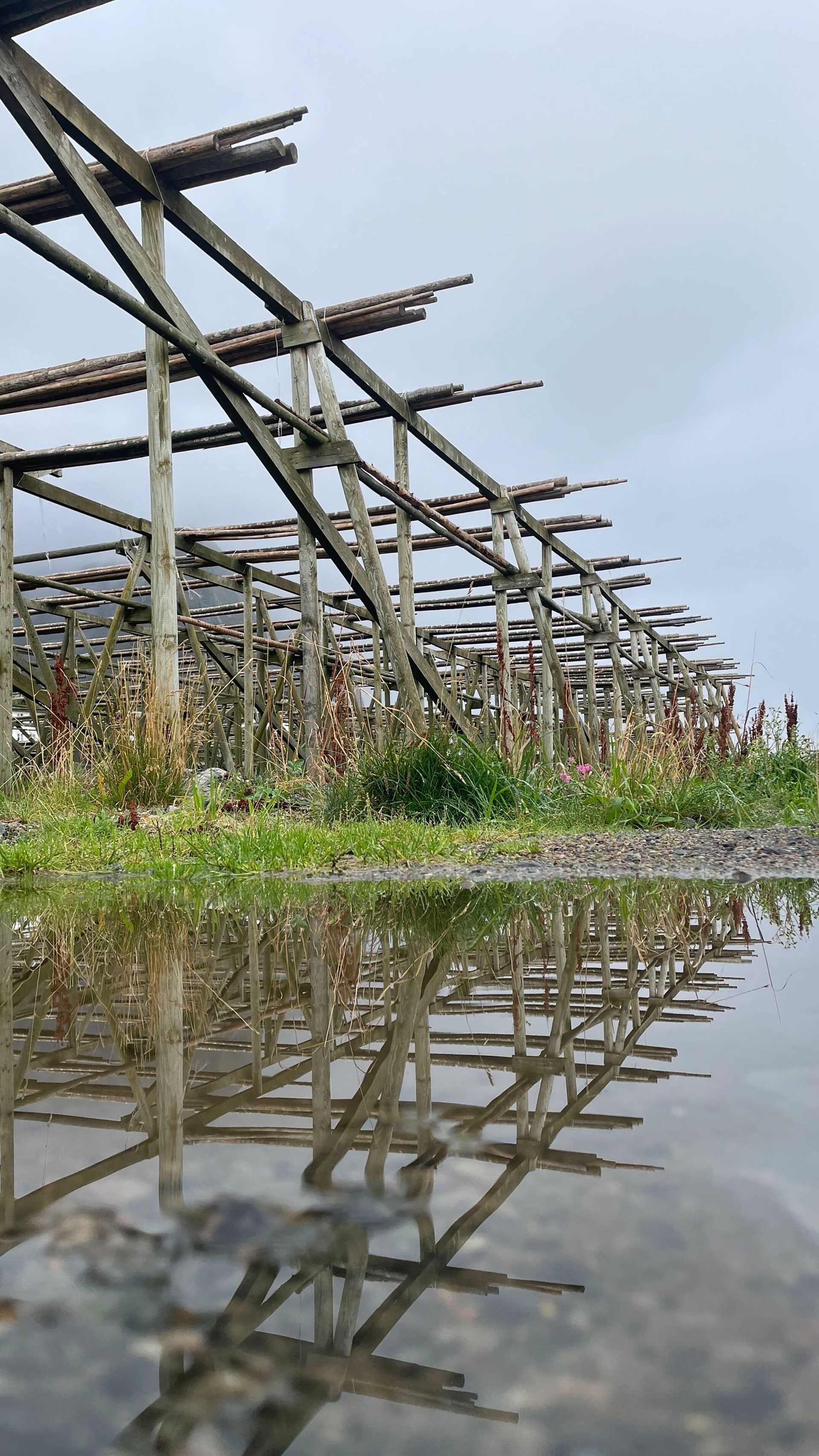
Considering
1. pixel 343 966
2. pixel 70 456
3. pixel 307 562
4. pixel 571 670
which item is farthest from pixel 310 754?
pixel 571 670

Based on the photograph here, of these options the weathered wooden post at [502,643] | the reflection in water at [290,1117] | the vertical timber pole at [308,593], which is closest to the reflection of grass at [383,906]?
the reflection in water at [290,1117]

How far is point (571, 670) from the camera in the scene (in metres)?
30.0

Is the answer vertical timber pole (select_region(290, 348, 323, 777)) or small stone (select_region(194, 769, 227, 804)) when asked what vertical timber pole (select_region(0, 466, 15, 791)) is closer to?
small stone (select_region(194, 769, 227, 804))

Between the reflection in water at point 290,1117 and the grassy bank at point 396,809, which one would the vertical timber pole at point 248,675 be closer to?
the grassy bank at point 396,809

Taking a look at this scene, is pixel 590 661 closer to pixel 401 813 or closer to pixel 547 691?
pixel 547 691

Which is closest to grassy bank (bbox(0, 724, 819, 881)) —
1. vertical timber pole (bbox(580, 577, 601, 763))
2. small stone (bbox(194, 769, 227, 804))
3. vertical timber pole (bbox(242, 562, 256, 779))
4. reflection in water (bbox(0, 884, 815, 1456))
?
small stone (bbox(194, 769, 227, 804))

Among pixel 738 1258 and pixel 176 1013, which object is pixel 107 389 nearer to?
pixel 176 1013

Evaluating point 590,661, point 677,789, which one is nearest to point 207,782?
point 677,789

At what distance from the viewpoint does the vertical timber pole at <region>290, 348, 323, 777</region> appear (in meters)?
8.19

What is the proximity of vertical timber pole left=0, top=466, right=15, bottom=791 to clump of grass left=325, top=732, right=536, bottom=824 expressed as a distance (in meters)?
3.67

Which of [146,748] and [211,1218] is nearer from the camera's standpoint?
[211,1218]

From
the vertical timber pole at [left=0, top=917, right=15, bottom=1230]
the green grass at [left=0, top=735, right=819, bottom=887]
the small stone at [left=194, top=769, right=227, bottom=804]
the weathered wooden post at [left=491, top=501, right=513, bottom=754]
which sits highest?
the weathered wooden post at [left=491, top=501, right=513, bottom=754]

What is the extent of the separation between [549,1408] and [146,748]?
6.34m

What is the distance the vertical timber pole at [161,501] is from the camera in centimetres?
701
